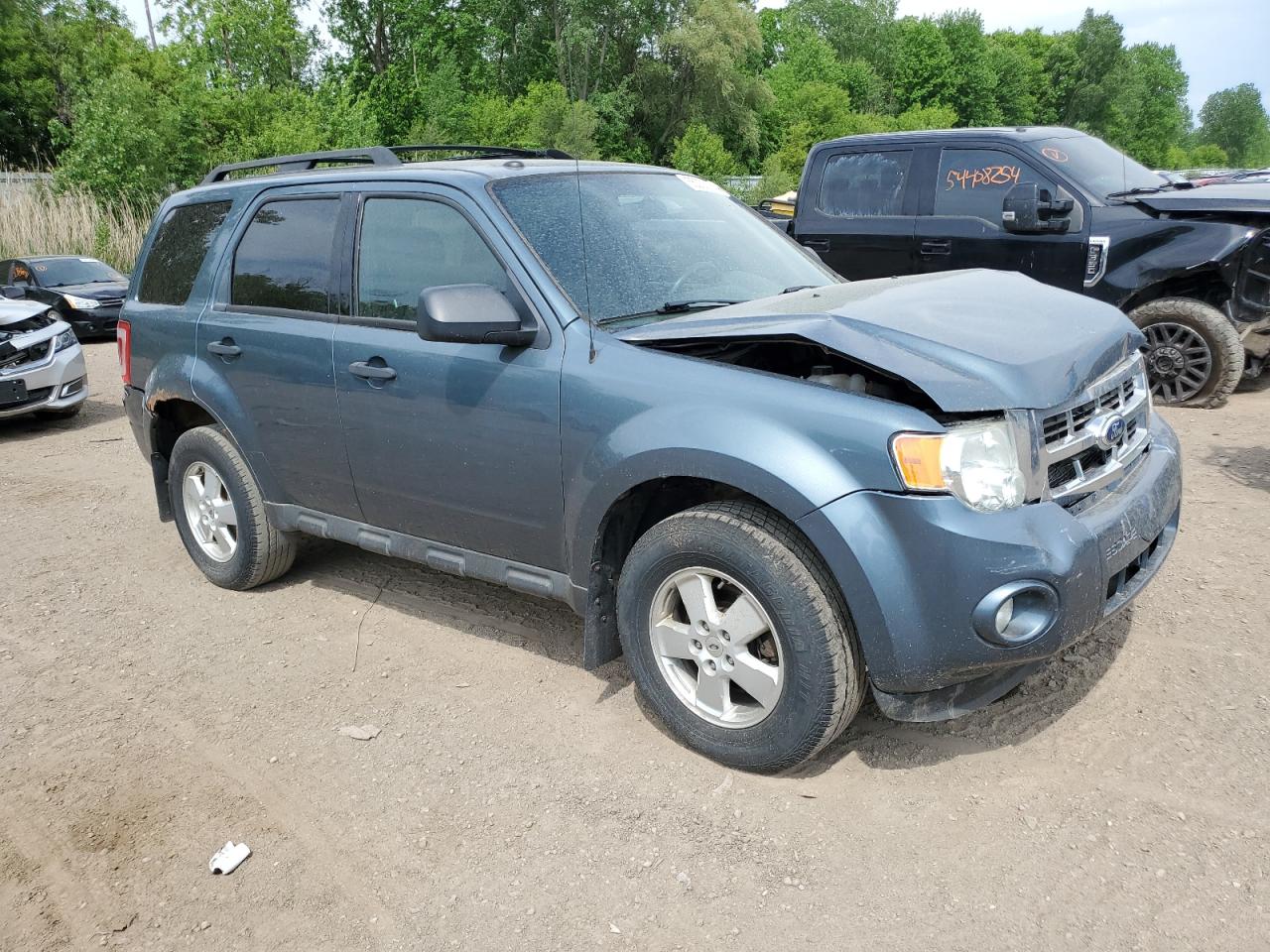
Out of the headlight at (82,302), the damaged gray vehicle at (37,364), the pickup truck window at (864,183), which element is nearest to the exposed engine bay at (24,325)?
the damaged gray vehicle at (37,364)

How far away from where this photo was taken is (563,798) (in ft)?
11.1

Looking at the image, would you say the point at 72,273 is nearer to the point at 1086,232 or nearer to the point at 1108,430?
the point at 1086,232

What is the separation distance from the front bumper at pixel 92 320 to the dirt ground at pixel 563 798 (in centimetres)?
1220

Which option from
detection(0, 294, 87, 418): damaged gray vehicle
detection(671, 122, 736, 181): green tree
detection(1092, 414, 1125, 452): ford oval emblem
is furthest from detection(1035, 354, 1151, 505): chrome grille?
detection(671, 122, 736, 181): green tree

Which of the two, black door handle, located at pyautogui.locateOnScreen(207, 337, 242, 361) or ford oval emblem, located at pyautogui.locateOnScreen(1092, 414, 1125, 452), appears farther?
black door handle, located at pyautogui.locateOnScreen(207, 337, 242, 361)

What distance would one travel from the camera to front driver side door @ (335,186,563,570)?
12.1ft

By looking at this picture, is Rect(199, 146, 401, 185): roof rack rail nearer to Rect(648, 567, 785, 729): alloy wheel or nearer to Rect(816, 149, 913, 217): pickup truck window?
Rect(648, 567, 785, 729): alloy wheel

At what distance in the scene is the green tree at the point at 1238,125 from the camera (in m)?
127

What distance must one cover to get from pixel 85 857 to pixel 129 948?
20.2 inches

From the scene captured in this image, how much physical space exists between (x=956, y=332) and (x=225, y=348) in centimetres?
316

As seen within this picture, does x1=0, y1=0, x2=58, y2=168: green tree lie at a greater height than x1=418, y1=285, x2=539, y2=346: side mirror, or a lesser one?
greater

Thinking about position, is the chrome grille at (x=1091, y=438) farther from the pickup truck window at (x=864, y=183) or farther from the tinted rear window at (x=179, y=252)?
the pickup truck window at (x=864, y=183)

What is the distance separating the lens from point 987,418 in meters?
3.00

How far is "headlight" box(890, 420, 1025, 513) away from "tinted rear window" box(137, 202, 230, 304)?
11.6ft
